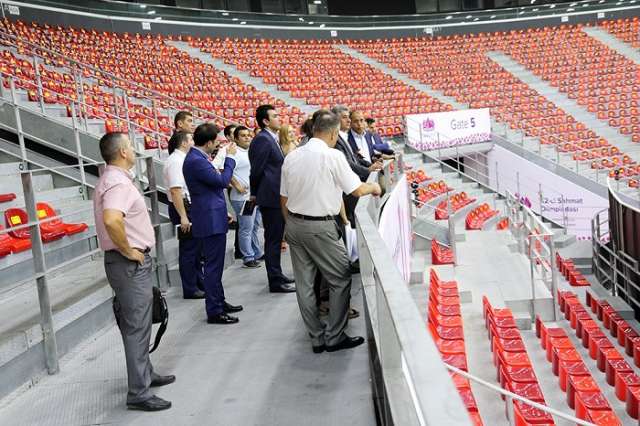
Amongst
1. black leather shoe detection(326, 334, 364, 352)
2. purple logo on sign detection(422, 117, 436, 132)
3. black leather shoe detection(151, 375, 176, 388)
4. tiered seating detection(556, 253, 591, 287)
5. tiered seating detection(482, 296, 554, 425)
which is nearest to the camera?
black leather shoe detection(151, 375, 176, 388)

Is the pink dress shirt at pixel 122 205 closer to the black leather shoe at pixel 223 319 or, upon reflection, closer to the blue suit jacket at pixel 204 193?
the blue suit jacket at pixel 204 193

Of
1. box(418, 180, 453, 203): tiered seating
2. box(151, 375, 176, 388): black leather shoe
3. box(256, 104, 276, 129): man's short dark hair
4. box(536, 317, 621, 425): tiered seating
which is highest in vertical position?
box(256, 104, 276, 129): man's short dark hair

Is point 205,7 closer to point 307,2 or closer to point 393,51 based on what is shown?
point 307,2

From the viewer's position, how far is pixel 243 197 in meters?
5.48

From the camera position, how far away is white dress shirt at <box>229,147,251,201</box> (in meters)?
5.46

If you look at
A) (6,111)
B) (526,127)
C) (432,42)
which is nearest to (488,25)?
(432,42)

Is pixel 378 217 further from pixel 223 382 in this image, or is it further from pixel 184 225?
pixel 184 225

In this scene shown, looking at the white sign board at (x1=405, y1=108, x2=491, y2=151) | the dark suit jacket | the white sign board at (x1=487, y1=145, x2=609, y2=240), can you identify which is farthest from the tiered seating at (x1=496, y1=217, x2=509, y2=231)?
the dark suit jacket

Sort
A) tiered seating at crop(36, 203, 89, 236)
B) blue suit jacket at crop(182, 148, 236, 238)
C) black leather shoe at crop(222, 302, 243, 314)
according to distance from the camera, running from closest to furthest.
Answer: blue suit jacket at crop(182, 148, 236, 238)
black leather shoe at crop(222, 302, 243, 314)
tiered seating at crop(36, 203, 89, 236)

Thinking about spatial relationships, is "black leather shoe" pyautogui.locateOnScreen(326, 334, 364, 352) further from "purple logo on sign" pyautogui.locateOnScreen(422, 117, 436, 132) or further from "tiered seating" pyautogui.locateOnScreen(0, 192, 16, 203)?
"purple logo on sign" pyautogui.locateOnScreen(422, 117, 436, 132)

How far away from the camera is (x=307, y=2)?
2547 centimetres

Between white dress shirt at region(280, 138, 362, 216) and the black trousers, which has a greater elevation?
white dress shirt at region(280, 138, 362, 216)

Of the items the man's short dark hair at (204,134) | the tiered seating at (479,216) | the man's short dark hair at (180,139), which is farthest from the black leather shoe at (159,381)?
the tiered seating at (479,216)

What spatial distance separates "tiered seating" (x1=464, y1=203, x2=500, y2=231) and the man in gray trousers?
9349mm
